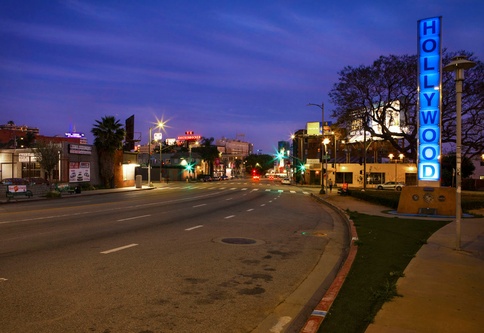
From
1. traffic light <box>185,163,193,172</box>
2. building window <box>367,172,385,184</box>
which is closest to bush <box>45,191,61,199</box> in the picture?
building window <box>367,172,385,184</box>

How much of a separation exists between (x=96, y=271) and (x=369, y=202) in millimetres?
27110

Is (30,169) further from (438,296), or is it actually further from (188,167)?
(438,296)

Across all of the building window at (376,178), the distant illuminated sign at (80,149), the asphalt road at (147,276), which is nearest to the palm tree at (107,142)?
the distant illuminated sign at (80,149)

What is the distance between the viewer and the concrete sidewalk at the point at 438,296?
5168 mm

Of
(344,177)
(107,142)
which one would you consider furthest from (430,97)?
(344,177)

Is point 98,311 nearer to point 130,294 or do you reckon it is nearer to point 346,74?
point 130,294

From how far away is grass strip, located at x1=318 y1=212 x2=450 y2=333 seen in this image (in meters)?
5.53

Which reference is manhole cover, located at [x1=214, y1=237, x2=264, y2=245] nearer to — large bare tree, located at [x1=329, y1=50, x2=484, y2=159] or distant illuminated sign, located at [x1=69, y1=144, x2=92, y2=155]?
large bare tree, located at [x1=329, y1=50, x2=484, y2=159]

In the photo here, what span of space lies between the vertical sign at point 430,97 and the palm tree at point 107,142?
4250cm

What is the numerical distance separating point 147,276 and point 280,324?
3.25m

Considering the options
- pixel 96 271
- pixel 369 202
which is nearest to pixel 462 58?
pixel 96 271

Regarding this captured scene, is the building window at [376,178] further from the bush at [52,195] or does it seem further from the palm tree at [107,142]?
the bush at [52,195]

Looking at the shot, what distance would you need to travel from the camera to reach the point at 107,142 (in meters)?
54.1

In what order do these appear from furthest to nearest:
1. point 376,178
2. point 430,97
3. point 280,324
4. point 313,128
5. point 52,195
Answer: point 313,128 < point 376,178 < point 52,195 < point 430,97 < point 280,324
